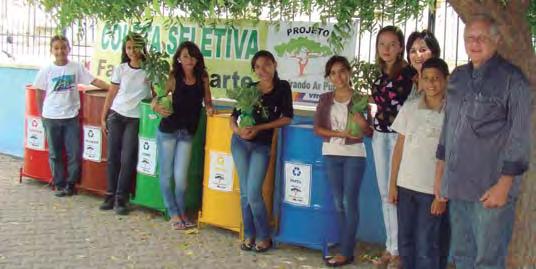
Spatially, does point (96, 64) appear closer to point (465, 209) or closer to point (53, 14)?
point (53, 14)

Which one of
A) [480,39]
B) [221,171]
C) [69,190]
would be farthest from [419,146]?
[69,190]

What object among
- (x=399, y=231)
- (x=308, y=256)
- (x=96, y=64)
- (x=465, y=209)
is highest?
(x=96, y=64)

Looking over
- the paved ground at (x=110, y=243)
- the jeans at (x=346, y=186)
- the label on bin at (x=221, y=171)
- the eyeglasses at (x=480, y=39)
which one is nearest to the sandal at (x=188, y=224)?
the paved ground at (x=110, y=243)

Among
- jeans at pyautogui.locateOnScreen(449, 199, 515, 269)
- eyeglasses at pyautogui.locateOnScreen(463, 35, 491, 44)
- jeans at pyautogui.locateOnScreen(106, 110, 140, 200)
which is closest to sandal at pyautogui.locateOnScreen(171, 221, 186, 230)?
jeans at pyautogui.locateOnScreen(106, 110, 140, 200)

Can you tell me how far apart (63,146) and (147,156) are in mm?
1365

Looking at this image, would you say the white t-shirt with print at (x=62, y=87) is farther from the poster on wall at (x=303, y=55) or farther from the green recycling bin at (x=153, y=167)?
the poster on wall at (x=303, y=55)

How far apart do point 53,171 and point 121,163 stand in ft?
3.70

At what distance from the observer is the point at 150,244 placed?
5.84 m

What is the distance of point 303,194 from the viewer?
218 inches

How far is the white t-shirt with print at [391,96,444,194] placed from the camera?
168 inches

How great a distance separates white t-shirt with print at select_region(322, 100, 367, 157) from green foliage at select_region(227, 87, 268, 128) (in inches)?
22.5

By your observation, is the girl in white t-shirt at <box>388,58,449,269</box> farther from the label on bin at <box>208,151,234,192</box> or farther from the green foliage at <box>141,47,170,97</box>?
the green foliage at <box>141,47,170,97</box>

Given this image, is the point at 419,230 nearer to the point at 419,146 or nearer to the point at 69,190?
the point at 419,146

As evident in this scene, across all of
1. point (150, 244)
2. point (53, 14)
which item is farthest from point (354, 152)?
point (53, 14)
